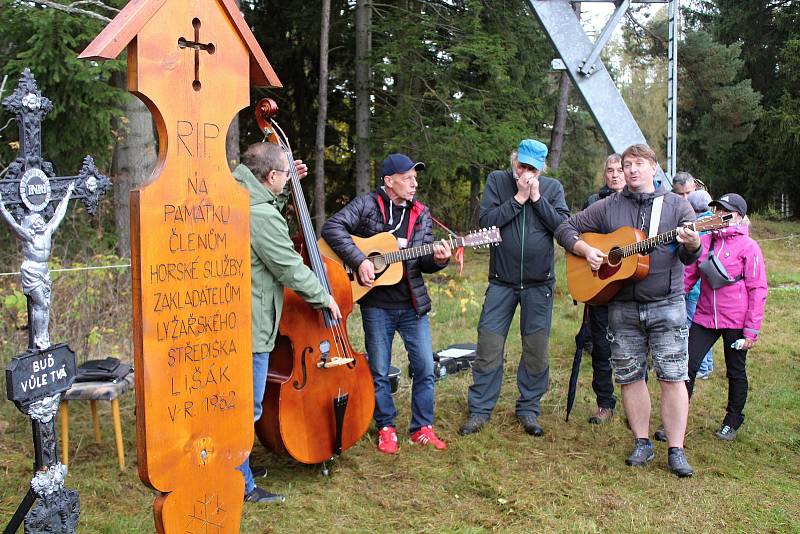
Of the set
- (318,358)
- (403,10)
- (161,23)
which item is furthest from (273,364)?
(403,10)

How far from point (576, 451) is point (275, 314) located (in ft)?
7.59

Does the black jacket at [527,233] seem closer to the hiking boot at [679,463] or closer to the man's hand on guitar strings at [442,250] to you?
the man's hand on guitar strings at [442,250]

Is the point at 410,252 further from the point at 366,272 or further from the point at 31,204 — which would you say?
the point at 31,204

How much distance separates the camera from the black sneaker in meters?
3.99

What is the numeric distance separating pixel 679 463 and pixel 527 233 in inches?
69.6

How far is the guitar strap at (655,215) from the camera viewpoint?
436 centimetres

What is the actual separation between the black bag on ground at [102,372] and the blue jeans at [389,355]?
63.6 inches

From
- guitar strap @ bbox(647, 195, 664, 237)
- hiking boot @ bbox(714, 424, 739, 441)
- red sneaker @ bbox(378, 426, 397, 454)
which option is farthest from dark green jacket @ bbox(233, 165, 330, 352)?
hiking boot @ bbox(714, 424, 739, 441)

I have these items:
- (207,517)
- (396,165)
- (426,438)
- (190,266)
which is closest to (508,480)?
(426,438)

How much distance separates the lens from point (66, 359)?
2781mm

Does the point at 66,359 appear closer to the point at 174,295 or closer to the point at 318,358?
the point at 174,295

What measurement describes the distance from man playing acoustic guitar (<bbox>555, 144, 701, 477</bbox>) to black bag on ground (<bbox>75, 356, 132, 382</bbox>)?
3.07 m

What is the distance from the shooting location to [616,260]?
4.48 meters

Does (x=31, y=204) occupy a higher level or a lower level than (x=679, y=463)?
higher
